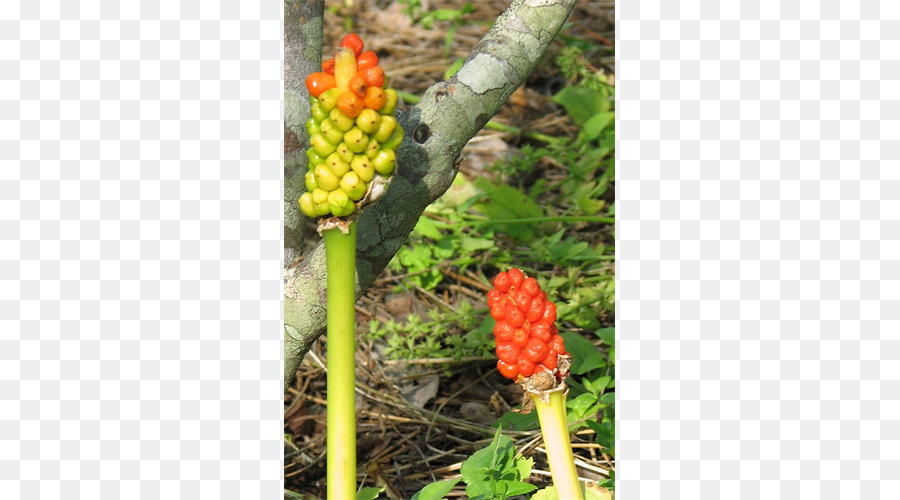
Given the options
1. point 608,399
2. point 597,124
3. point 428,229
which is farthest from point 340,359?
point 597,124

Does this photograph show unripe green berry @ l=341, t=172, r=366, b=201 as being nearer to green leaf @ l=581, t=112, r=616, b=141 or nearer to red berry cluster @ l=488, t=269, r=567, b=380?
red berry cluster @ l=488, t=269, r=567, b=380

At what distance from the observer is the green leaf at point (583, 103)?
3.91 metres

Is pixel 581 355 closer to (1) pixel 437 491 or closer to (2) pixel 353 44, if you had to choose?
(1) pixel 437 491

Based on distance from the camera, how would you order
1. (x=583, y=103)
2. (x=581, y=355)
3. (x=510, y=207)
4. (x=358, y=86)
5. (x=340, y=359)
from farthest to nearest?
(x=583, y=103), (x=510, y=207), (x=581, y=355), (x=340, y=359), (x=358, y=86)

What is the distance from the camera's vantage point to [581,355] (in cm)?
252

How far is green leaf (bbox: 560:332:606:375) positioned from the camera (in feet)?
7.97

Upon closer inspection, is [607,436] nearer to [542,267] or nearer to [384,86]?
[384,86]

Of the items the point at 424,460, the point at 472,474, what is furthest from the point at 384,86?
the point at 424,460

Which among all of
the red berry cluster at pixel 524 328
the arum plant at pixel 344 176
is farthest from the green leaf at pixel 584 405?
the arum plant at pixel 344 176

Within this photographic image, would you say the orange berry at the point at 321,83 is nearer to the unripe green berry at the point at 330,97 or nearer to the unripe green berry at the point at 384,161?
the unripe green berry at the point at 330,97

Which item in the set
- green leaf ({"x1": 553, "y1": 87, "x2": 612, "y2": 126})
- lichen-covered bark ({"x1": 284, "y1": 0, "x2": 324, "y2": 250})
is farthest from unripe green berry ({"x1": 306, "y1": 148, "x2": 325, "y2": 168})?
green leaf ({"x1": 553, "y1": 87, "x2": 612, "y2": 126})

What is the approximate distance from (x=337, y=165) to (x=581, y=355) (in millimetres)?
1311

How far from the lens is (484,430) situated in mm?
2535

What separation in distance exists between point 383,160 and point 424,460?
127cm
